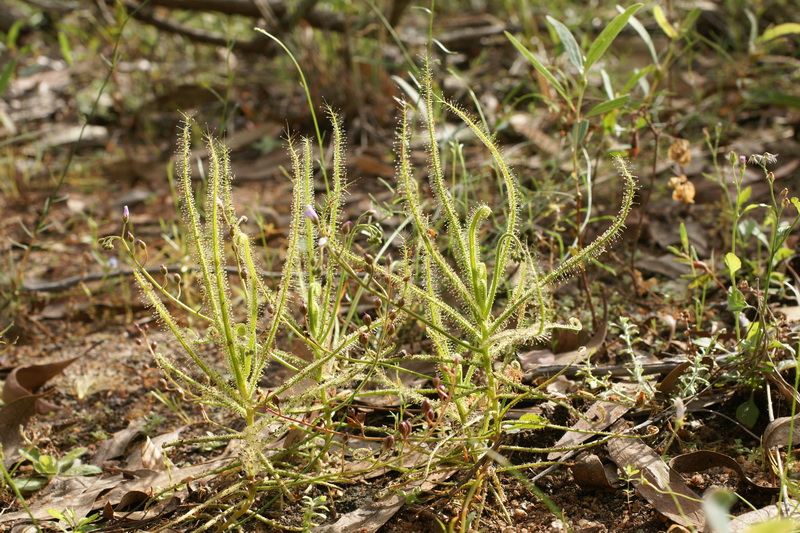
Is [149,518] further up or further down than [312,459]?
further down

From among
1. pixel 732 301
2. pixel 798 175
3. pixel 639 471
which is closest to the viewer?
pixel 639 471

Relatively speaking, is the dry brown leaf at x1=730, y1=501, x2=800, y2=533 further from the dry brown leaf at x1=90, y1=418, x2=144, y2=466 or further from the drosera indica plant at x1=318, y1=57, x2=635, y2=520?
the dry brown leaf at x1=90, y1=418, x2=144, y2=466

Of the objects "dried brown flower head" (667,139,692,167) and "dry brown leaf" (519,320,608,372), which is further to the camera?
"dried brown flower head" (667,139,692,167)

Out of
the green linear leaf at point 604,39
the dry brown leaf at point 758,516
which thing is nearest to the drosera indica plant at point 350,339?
the dry brown leaf at point 758,516

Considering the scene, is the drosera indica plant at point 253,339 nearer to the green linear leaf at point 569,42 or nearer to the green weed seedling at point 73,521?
the green weed seedling at point 73,521

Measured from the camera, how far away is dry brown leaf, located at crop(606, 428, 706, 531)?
144cm

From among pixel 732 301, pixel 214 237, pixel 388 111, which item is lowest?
pixel 388 111

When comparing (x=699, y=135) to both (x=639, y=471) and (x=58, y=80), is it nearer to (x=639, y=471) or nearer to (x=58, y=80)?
(x=639, y=471)

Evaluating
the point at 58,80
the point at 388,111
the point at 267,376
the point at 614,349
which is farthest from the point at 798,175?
the point at 58,80

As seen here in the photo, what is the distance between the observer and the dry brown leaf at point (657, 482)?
1.44 meters

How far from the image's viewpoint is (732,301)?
171cm

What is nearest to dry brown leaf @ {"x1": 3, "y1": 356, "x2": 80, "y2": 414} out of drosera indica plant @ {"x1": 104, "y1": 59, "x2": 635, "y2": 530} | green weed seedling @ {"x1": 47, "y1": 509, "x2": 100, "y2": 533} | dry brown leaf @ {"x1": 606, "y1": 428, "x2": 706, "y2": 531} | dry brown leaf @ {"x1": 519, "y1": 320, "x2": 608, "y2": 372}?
green weed seedling @ {"x1": 47, "y1": 509, "x2": 100, "y2": 533}

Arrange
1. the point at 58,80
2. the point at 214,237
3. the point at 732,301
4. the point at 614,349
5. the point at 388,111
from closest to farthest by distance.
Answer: the point at 214,237 < the point at 732,301 < the point at 614,349 < the point at 388,111 < the point at 58,80

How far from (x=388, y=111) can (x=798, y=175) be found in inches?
75.6
